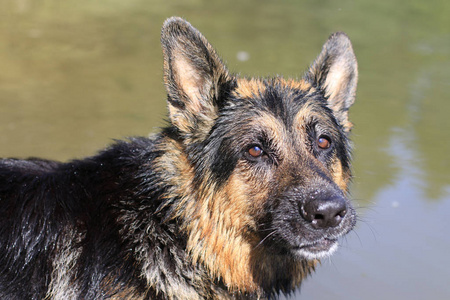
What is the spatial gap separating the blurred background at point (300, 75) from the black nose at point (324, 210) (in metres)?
1.51

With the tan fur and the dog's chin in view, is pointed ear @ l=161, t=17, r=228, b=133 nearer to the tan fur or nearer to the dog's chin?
the tan fur

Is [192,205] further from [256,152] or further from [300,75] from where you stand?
[300,75]

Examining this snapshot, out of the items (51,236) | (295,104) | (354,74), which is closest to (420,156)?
(354,74)

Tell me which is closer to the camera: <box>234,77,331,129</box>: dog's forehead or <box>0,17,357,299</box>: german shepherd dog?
<box>0,17,357,299</box>: german shepherd dog

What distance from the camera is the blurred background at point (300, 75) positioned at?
252 inches

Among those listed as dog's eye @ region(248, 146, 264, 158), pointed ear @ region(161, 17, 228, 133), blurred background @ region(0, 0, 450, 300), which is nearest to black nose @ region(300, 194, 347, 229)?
dog's eye @ region(248, 146, 264, 158)

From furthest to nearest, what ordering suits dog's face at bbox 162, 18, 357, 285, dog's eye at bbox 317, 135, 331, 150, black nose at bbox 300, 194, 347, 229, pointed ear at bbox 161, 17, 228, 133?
dog's eye at bbox 317, 135, 331, 150 → pointed ear at bbox 161, 17, 228, 133 → dog's face at bbox 162, 18, 357, 285 → black nose at bbox 300, 194, 347, 229

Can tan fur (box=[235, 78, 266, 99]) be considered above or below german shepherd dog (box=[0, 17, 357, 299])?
above

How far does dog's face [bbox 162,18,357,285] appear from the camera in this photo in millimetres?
4020

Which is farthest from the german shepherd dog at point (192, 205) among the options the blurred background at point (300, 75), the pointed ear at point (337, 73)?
the blurred background at point (300, 75)

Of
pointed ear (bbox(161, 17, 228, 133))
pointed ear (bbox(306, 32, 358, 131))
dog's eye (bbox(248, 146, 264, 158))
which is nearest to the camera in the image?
pointed ear (bbox(161, 17, 228, 133))

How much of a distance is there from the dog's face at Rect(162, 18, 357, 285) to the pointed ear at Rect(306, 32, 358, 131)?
44cm

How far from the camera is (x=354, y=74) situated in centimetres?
504

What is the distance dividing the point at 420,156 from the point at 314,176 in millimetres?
4943
